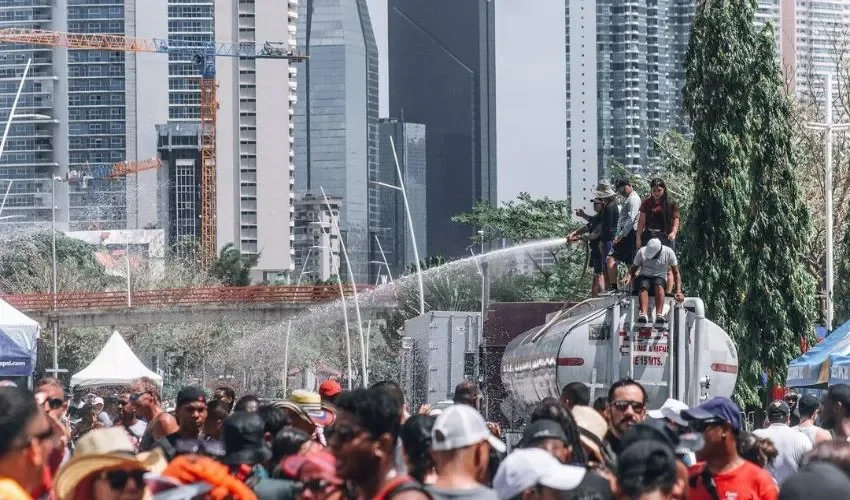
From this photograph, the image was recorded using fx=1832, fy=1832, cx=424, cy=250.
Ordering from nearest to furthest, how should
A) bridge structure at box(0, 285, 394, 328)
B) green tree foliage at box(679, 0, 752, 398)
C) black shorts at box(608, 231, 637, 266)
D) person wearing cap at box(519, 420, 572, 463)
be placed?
Answer: 1. person wearing cap at box(519, 420, 572, 463)
2. black shorts at box(608, 231, 637, 266)
3. green tree foliage at box(679, 0, 752, 398)
4. bridge structure at box(0, 285, 394, 328)

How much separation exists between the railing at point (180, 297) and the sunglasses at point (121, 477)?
80464mm

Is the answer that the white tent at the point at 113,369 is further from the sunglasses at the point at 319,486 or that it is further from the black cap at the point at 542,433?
the sunglasses at the point at 319,486

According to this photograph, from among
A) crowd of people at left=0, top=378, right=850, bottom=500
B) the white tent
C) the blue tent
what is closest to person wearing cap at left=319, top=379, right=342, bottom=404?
crowd of people at left=0, top=378, right=850, bottom=500

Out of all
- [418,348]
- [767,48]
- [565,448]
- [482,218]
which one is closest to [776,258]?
[767,48]

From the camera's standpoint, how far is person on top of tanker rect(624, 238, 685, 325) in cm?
1708

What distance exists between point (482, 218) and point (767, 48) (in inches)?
2136

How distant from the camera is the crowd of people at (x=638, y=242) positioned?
1716 cm

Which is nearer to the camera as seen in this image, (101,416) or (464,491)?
(464,491)

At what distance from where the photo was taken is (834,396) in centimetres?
1065

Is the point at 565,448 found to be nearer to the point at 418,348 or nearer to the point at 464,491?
the point at 464,491

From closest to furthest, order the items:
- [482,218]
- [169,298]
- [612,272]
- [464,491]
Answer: [464,491]
[612,272]
[482,218]
[169,298]

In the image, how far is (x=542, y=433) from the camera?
24.9 ft

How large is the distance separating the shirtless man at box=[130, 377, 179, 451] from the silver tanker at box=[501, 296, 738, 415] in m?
5.40

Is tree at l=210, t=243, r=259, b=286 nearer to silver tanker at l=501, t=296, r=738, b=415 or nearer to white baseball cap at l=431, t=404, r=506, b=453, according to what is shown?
silver tanker at l=501, t=296, r=738, b=415
